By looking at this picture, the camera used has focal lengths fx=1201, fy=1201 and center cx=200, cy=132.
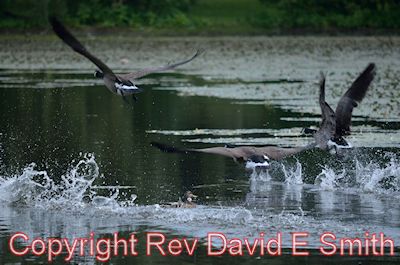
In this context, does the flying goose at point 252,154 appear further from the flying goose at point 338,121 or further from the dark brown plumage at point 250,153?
the flying goose at point 338,121

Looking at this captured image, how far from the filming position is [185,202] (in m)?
13.3

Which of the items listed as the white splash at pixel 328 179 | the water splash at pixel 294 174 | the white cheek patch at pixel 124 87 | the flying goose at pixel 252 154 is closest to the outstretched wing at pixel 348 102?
the white splash at pixel 328 179

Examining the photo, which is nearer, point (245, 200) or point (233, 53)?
point (245, 200)

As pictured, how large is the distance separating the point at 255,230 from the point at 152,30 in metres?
38.2

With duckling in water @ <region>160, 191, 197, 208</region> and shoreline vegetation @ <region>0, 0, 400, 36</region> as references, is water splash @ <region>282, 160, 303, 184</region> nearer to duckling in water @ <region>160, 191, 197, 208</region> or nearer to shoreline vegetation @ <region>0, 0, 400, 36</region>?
duckling in water @ <region>160, 191, 197, 208</region>

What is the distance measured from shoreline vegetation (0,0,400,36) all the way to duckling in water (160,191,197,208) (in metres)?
34.9

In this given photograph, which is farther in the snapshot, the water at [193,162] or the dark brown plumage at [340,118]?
the dark brown plumage at [340,118]

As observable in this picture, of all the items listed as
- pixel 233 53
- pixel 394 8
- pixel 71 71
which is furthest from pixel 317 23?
pixel 71 71

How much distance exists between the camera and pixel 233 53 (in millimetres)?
39406

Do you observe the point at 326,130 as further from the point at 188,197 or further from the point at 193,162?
the point at 193,162

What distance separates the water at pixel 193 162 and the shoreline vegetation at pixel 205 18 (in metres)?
16.3

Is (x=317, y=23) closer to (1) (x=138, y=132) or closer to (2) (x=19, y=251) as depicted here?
(1) (x=138, y=132)

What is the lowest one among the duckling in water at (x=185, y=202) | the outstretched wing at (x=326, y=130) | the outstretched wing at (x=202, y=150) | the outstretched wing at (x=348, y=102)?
the duckling in water at (x=185, y=202)

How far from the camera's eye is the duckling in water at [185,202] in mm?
13047
